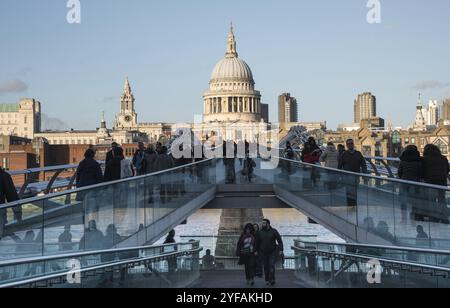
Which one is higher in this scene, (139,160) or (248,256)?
(139,160)

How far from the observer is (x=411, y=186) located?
1076cm

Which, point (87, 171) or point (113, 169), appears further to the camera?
point (113, 169)

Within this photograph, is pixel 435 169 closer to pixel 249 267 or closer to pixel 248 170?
pixel 249 267

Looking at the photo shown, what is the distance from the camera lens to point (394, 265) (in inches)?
384

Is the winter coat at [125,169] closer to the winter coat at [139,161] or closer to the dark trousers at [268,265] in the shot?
the winter coat at [139,161]

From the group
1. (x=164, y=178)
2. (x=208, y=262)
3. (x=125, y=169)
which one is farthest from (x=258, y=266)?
(x=208, y=262)

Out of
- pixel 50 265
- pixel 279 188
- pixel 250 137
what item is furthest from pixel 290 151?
pixel 250 137

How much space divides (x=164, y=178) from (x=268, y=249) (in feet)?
9.65

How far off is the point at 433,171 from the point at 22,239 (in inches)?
246

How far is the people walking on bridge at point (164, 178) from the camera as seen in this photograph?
15.6m

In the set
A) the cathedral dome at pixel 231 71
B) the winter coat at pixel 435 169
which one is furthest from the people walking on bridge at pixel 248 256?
the cathedral dome at pixel 231 71

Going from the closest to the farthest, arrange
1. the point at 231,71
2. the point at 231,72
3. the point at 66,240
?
the point at 66,240 < the point at 231,72 < the point at 231,71

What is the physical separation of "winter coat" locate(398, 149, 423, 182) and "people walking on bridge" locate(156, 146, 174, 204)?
4.17 meters
